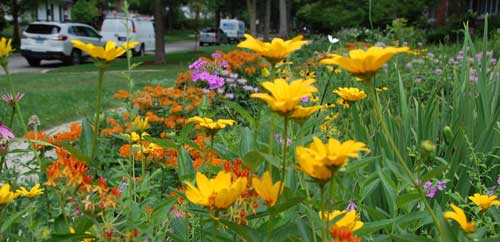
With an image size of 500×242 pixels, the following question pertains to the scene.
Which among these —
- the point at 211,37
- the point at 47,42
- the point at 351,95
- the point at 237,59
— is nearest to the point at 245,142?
the point at 351,95

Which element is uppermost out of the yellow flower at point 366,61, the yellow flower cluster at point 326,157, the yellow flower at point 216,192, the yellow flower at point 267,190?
the yellow flower at point 366,61

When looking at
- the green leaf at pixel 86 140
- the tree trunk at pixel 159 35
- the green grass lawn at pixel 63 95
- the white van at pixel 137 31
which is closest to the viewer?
the green leaf at pixel 86 140

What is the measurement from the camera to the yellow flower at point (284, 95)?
30.0 inches

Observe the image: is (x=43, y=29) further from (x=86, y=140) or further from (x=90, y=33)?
(x=86, y=140)

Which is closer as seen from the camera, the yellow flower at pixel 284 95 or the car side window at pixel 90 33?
the yellow flower at pixel 284 95

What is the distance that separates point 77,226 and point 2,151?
435 millimetres

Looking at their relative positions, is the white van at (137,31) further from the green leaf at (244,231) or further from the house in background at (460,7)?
the green leaf at (244,231)

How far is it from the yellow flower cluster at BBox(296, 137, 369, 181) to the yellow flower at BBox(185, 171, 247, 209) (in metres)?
0.10

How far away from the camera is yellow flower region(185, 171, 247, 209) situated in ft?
2.46

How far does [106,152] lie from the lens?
12.5ft

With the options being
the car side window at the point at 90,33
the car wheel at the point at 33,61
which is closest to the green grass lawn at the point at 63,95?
the car wheel at the point at 33,61

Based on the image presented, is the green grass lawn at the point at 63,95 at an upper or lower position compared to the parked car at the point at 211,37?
lower

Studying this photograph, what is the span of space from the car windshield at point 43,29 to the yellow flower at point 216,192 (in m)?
18.4

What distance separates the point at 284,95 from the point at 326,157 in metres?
0.13
